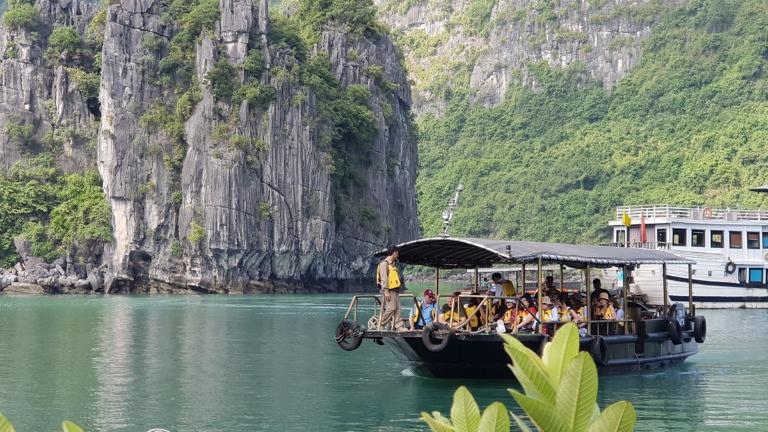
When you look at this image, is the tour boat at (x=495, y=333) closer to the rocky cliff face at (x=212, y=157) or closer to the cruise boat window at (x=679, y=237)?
the cruise boat window at (x=679, y=237)

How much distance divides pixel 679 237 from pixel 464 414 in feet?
140

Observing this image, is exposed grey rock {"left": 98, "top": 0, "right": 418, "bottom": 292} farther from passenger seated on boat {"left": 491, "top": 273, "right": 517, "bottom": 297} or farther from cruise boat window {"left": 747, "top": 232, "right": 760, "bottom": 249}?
passenger seated on boat {"left": 491, "top": 273, "right": 517, "bottom": 297}

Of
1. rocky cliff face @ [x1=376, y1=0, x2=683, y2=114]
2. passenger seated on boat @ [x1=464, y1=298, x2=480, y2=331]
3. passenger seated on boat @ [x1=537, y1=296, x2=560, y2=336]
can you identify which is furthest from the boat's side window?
rocky cliff face @ [x1=376, y1=0, x2=683, y2=114]

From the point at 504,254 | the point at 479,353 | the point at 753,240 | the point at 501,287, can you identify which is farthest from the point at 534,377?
the point at 753,240

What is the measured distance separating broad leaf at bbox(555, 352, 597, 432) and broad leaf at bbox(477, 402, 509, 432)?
0.18 m

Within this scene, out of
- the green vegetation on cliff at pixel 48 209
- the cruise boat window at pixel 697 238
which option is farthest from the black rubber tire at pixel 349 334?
the green vegetation on cliff at pixel 48 209

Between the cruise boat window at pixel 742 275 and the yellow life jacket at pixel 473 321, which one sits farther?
the cruise boat window at pixel 742 275

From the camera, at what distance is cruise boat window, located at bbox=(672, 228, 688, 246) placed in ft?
147

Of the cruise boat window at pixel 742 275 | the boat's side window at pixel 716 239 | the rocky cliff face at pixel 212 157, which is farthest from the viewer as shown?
the rocky cliff face at pixel 212 157

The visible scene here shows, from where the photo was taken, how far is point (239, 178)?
71.0m

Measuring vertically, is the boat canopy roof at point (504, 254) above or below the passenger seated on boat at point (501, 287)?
above

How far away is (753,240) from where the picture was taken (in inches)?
1850

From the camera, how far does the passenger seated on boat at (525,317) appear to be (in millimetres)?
20406

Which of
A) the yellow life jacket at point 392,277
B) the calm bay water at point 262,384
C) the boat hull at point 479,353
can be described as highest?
the yellow life jacket at point 392,277
